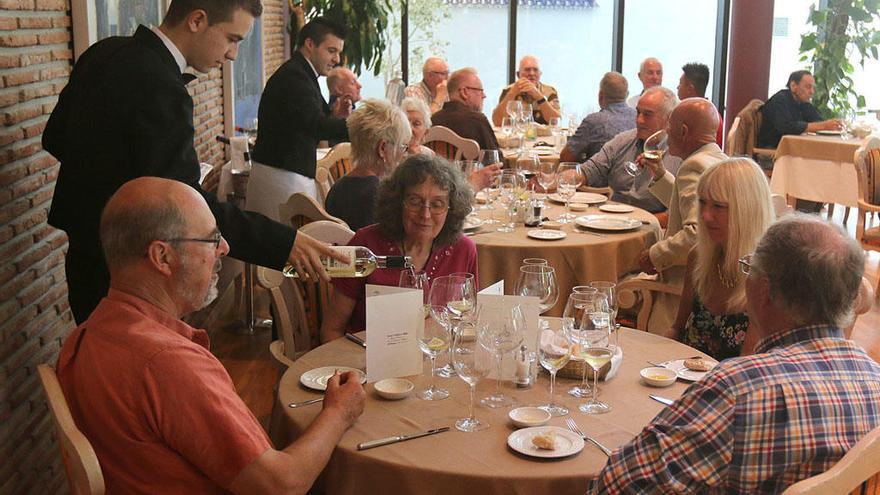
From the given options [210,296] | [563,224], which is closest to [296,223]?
[563,224]

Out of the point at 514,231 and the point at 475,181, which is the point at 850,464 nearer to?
the point at 514,231

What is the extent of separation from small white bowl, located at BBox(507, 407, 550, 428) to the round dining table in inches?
0.9

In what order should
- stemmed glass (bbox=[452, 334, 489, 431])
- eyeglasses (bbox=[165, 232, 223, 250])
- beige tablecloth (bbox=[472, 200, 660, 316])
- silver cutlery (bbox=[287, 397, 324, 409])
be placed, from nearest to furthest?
eyeglasses (bbox=[165, 232, 223, 250])
stemmed glass (bbox=[452, 334, 489, 431])
silver cutlery (bbox=[287, 397, 324, 409])
beige tablecloth (bbox=[472, 200, 660, 316])

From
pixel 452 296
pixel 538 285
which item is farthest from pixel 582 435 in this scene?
pixel 538 285

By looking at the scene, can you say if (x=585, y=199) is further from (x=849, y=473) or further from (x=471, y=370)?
(x=849, y=473)

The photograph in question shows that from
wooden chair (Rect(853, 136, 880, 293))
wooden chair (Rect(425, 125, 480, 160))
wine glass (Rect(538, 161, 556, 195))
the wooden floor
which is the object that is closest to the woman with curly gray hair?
the wooden floor

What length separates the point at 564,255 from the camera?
441cm

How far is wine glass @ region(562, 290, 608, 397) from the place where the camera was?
2.33 meters

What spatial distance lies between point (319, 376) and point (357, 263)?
24.4 inches

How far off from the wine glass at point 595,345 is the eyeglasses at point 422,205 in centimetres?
102

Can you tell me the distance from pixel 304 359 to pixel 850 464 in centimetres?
155

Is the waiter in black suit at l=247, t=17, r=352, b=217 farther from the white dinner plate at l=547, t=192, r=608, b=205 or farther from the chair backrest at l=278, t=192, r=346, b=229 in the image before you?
the white dinner plate at l=547, t=192, r=608, b=205

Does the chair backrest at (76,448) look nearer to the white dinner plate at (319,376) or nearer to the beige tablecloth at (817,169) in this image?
the white dinner plate at (319,376)

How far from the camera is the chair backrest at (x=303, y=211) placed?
4.08 m
